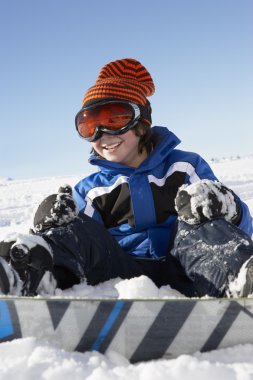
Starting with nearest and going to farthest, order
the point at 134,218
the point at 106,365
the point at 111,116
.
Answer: the point at 106,365 → the point at 134,218 → the point at 111,116

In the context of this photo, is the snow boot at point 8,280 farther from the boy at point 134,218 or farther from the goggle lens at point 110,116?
the goggle lens at point 110,116

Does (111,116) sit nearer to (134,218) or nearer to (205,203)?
(134,218)

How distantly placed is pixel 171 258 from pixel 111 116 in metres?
1.15

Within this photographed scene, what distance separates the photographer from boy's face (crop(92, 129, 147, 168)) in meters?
2.80

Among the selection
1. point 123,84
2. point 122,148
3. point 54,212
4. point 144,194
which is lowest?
point 54,212

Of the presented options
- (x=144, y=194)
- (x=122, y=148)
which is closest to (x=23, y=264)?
(x=144, y=194)

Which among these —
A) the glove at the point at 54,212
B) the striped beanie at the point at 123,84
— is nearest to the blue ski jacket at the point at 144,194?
the striped beanie at the point at 123,84

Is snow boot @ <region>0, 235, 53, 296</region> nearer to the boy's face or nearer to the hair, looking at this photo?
the boy's face

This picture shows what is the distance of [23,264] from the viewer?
1734mm

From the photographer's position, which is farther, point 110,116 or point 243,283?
point 110,116

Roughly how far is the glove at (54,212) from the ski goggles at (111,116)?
30.8 inches

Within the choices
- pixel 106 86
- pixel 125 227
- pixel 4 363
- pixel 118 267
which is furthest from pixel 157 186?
pixel 4 363

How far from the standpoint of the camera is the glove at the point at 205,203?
1847 millimetres

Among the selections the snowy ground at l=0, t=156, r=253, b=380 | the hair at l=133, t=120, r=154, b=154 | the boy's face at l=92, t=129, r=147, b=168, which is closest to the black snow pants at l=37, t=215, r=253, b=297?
the snowy ground at l=0, t=156, r=253, b=380
